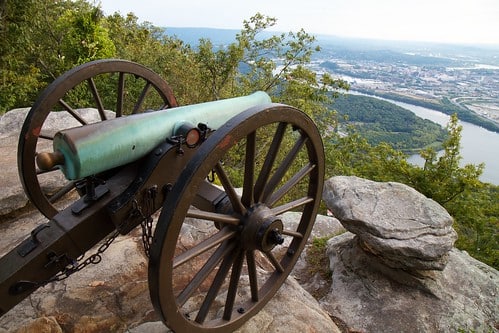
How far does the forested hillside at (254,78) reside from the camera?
9.35m

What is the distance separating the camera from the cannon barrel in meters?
1.97

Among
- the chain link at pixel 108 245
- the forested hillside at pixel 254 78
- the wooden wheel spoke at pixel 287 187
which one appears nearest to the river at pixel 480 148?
the forested hillside at pixel 254 78

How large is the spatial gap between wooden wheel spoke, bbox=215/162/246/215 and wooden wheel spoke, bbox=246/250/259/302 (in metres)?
0.37

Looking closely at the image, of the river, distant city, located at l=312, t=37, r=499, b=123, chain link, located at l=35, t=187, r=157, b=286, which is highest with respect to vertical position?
chain link, located at l=35, t=187, r=157, b=286

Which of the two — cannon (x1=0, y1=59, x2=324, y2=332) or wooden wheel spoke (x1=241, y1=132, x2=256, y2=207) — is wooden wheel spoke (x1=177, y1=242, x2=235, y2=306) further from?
wooden wheel spoke (x1=241, y1=132, x2=256, y2=207)

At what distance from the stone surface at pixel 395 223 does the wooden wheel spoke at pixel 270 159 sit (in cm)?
226

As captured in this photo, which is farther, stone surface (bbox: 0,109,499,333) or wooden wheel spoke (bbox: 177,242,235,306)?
stone surface (bbox: 0,109,499,333)

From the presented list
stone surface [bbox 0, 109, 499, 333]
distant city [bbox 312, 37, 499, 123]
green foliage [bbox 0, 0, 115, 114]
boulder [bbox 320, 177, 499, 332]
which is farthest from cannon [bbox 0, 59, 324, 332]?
distant city [bbox 312, 37, 499, 123]

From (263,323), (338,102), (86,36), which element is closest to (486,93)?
(338,102)

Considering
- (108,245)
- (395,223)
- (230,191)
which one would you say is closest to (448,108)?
(395,223)

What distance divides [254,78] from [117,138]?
13830mm

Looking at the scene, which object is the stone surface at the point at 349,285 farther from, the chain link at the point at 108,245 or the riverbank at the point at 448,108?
the riverbank at the point at 448,108

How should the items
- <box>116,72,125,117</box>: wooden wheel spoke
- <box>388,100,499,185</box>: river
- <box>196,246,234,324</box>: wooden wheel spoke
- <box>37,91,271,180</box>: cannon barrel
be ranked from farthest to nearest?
<box>388,100,499,185</box>: river
<box>116,72,125,117</box>: wooden wheel spoke
<box>196,246,234,324</box>: wooden wheel spoke
<box>37,91,271,180</box>: cannon barrel

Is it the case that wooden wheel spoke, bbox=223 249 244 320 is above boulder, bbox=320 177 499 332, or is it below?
above
